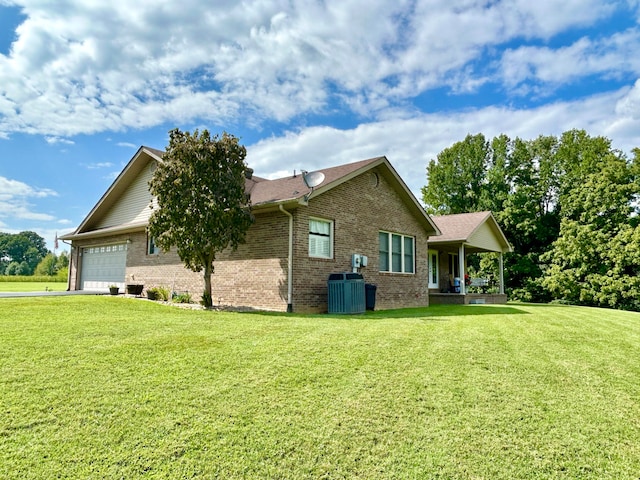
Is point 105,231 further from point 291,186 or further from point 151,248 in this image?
point 291,186

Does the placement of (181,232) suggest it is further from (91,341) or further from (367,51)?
(367,51)

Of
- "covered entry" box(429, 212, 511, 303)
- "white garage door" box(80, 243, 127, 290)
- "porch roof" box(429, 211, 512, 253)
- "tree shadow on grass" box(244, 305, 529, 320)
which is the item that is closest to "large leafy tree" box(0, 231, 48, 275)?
"white garage door" box(80, 243, 127, 290)

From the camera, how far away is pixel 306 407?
3.87 m

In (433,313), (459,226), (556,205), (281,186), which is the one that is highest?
(556,205)

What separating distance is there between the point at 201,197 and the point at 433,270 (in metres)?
13.7

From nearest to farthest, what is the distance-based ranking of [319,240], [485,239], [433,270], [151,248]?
[319,240] → [151,248] → [485,239] → [433,270]

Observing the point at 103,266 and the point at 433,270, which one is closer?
the point at 103,266

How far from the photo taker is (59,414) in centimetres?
352

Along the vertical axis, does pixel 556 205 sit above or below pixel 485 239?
above

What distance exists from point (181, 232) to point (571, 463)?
387 inches

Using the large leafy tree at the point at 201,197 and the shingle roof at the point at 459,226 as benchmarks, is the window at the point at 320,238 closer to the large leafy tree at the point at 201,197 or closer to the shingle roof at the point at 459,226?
the large leafy tree at the point at 201,197

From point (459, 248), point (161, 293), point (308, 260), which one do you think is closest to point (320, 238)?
point (308, 260)

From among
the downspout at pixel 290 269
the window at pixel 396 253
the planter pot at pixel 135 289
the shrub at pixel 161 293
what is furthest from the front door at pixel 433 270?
the planter pot at pixel 135 289

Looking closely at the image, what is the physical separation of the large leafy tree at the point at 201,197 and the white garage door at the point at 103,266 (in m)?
7.73
